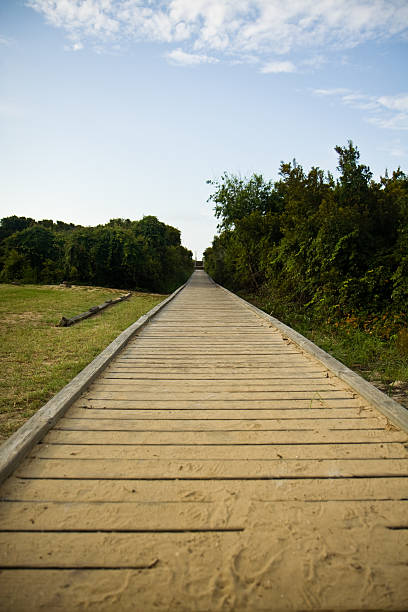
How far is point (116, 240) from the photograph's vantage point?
876 inches

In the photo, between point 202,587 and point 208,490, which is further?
point 208,490

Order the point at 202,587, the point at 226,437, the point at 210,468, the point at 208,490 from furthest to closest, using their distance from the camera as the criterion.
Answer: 1. the point at 226,437
2. the point at 210,468
3. the point at 208,490
4. the point at 202,587

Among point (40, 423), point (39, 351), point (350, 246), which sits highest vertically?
point (350, 246)

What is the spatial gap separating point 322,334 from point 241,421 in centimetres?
522

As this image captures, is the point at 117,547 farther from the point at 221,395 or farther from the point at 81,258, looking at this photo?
the point at 81,258

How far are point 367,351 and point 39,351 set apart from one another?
201 inches

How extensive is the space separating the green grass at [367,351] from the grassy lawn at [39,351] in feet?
11.9

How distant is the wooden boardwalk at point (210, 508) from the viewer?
4.22 feet

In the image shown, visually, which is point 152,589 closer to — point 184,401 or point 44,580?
point 44,580

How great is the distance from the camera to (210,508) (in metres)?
1.68

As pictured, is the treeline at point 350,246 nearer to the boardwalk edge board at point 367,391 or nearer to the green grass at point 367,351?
the green grass at point 367,351

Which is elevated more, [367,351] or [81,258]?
[81,258]

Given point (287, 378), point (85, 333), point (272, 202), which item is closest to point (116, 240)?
point (272, 202)

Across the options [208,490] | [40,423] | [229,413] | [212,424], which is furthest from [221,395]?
[40,423]
